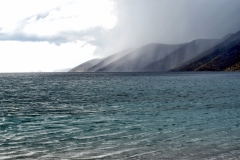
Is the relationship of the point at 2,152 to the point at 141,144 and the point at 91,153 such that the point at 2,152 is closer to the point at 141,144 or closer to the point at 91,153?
the point at 91,153

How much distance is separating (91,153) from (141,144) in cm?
411

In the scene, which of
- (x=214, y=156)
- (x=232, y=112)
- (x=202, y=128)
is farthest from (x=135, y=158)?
(x=232, y=112)

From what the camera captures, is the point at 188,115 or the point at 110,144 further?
the point at 188,115

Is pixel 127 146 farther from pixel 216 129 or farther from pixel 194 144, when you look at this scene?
pixel 216 129

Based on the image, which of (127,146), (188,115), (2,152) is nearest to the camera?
(2,152)

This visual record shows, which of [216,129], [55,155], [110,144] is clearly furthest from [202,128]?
[55,155]

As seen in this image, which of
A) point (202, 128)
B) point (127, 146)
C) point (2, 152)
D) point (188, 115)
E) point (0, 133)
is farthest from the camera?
point (188, 115)

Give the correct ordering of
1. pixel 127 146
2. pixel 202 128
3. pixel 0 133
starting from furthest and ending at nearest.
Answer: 1. pixel 202 128
2. pixel 0 133
3. pixel 127 146

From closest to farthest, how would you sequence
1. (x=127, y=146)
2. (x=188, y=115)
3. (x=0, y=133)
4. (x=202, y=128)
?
(x=127, y=146), (x=0, y=133), (x=202, y=128), (x=188, y=115)

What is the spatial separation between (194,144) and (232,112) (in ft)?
62.4

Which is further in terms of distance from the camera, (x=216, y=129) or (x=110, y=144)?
(x=216, y=129)

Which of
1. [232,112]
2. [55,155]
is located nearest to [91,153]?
[55,155]

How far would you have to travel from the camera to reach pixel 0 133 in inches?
990

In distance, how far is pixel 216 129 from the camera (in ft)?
86.9
